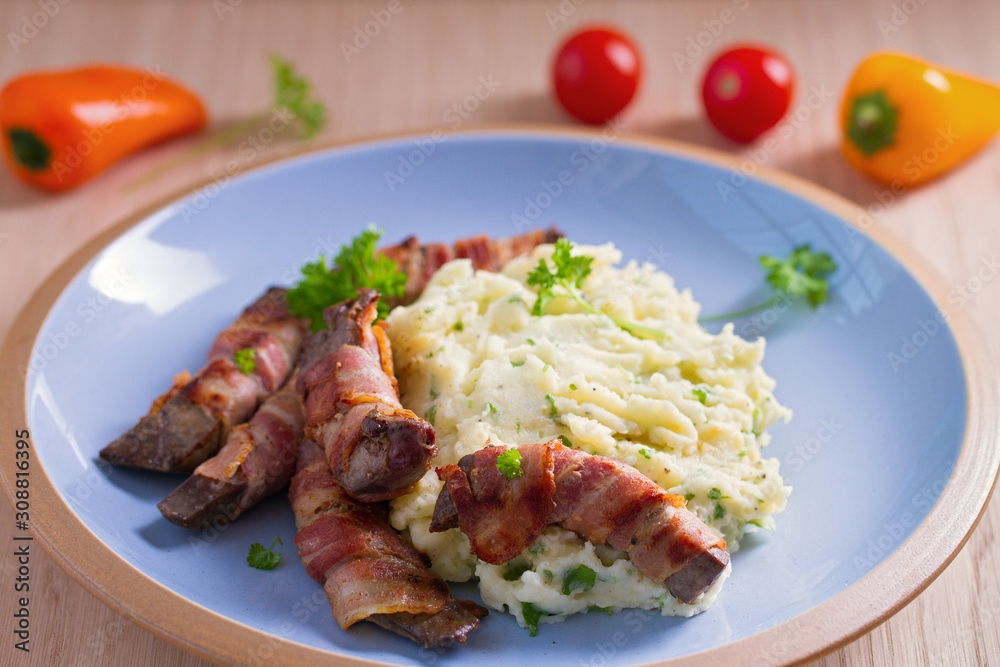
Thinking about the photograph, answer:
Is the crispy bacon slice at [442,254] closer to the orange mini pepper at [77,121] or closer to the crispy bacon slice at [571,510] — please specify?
the crispy bacon slice at [571,510]

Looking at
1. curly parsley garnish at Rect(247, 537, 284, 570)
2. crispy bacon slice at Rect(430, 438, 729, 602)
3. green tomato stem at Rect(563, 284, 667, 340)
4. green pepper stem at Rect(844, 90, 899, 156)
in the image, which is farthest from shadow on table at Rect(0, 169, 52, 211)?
green pepper stem at Rect(844, 90, 899, 156)

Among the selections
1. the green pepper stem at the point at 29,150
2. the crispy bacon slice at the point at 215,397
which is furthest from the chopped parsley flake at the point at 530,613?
the green pepper stem at the point at 29,150

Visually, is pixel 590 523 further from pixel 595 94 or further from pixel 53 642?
pixel 595 94

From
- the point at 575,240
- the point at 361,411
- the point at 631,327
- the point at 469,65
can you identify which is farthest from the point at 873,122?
the point at 361,411

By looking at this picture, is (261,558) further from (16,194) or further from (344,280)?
(16,194)

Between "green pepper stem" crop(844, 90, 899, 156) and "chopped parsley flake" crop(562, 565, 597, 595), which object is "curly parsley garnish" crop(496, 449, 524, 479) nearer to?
"chopped parsley flake" crop(562, 565, 597, 595)

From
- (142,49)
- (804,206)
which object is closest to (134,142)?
(142,49)
